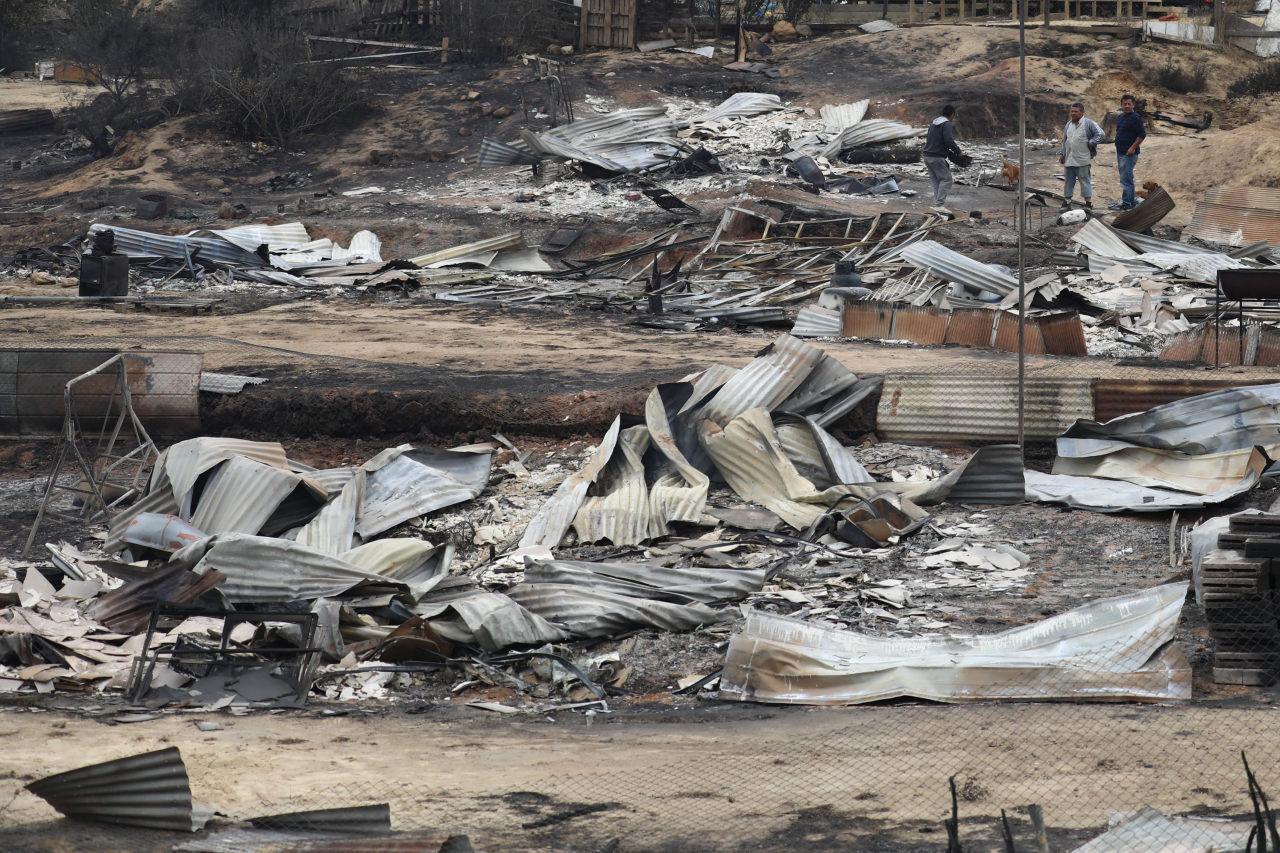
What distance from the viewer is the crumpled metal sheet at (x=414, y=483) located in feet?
34.9

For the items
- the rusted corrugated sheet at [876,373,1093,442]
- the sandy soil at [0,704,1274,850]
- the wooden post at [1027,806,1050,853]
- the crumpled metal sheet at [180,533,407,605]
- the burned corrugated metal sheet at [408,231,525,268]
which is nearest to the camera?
the wooden post at [1027,806,1050,853]

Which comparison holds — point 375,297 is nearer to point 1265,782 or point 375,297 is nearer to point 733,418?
point 733,418

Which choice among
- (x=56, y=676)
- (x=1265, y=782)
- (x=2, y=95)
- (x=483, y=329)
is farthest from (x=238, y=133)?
(x=1265, y=782)

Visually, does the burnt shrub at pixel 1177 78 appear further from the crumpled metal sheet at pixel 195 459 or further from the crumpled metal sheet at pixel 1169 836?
the crumpled metal sheet at pixel 1169 836

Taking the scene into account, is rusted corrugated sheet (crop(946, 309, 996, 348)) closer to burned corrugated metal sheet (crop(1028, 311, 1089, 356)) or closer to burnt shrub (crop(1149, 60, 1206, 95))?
burned corrugated metal sheet (crop(1028, 311, 1089, 356))

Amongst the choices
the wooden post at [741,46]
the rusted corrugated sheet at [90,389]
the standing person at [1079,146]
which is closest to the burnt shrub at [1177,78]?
the wooden post at [741,46]

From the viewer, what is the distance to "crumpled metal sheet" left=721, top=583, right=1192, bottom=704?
7.01 meters

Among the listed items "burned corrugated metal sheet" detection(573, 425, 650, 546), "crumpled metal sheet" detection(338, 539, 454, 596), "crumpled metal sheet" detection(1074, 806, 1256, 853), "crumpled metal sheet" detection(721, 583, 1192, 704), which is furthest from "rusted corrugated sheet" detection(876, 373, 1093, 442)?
"crumpled metal sheet" detection(1074, 806, 1256, 853)

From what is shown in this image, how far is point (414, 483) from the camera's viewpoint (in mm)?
10914

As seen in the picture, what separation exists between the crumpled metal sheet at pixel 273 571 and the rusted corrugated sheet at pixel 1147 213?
12.3m

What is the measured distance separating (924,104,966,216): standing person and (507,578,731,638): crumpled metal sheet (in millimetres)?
12544

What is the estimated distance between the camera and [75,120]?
96.9 ft

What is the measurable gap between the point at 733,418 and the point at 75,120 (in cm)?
2290

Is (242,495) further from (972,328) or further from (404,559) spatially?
(972,328)
